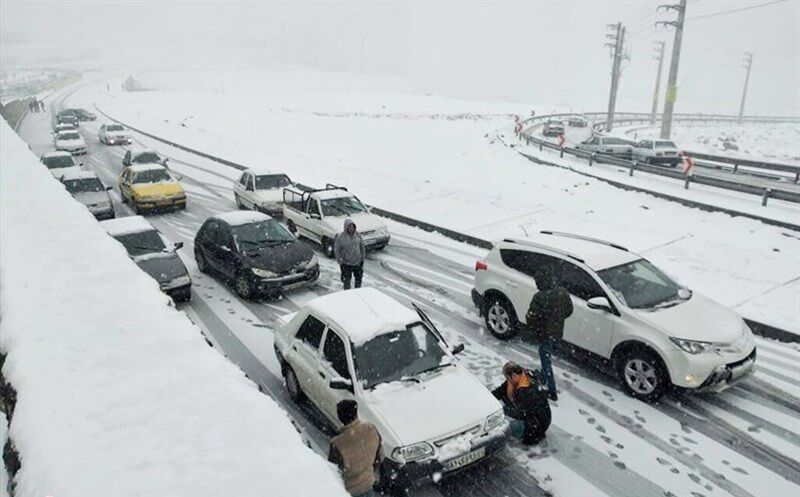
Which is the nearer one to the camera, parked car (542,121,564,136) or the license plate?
the license plate

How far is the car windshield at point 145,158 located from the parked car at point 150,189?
163 inches

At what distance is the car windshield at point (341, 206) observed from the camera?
13992mm

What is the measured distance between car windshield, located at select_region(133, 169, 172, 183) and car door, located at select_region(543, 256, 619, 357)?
15.1 metres

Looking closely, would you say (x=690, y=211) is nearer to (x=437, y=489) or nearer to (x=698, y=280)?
(x=698, y=280)

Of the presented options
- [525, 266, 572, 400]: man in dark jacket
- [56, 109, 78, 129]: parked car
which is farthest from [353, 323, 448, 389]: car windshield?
[56, 109, 78, 129]: parked car

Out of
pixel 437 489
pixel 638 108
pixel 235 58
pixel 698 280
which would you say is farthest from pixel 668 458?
pixel 235 58

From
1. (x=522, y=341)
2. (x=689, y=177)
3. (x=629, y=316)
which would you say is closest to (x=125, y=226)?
(x=522, y=341)

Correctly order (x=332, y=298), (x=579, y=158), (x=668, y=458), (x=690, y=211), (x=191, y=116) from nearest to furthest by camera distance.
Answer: (x=668, y=458), (x=332, y=298), (x=690, y=211), (x=579, y=158), (x=191, y=116)

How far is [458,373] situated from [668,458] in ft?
8.77

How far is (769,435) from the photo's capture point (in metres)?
6.58

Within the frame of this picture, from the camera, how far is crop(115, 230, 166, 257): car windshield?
35.2 feet

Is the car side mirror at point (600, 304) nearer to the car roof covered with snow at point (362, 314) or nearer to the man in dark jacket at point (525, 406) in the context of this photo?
the man in dark jacket at point (525, 406)

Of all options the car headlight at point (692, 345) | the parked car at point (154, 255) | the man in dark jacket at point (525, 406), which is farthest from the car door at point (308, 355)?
the car headlight at point (692, 345)

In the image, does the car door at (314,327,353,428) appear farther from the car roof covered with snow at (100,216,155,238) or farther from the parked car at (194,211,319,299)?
the car roof covered with snow at (100,216,155,238)
